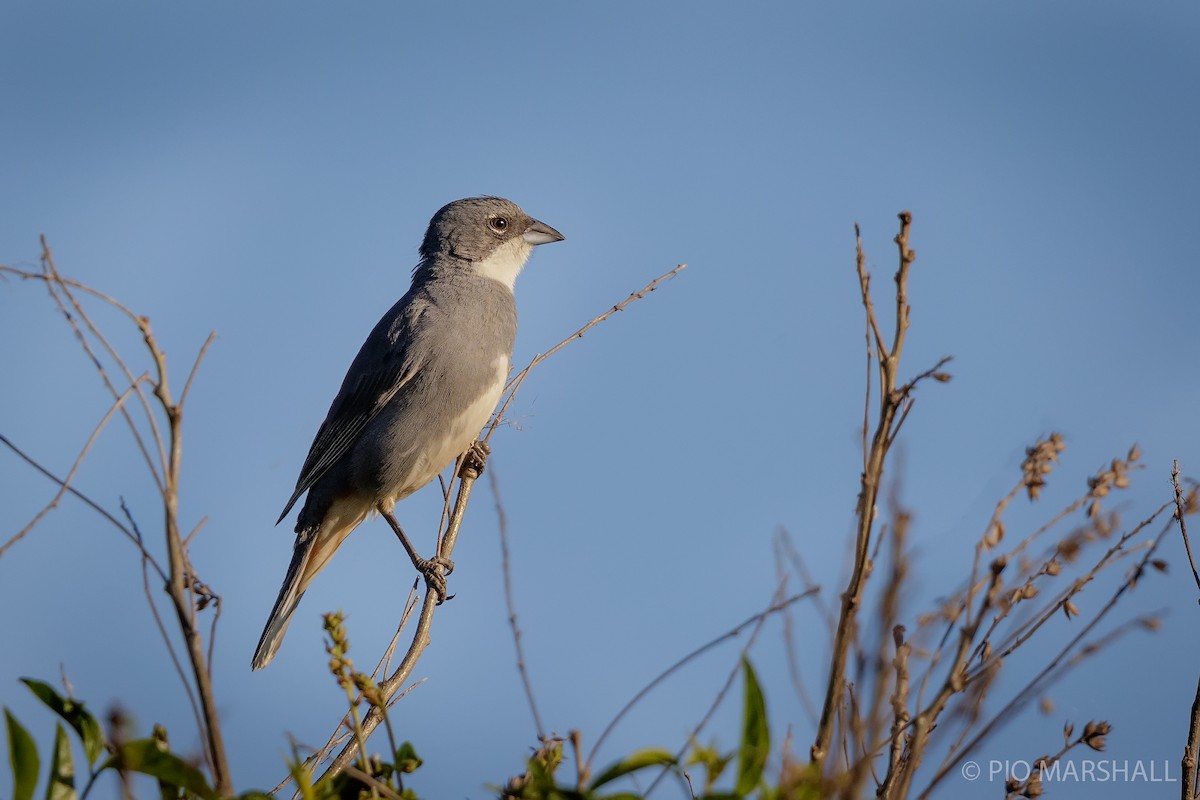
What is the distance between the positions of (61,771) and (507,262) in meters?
5.07

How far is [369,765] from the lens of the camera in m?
1.83

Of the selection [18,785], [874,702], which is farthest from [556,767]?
[18,785]

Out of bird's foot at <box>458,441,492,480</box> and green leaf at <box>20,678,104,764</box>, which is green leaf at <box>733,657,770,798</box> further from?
bird's foot at <box>458,441,492,480</box>

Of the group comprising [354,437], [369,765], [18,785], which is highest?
[354,437]

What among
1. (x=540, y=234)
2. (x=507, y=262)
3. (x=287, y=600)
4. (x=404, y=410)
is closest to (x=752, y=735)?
(x=404, y=410)

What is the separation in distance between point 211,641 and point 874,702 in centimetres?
116

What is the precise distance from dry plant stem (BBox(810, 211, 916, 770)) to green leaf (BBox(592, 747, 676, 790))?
236mm

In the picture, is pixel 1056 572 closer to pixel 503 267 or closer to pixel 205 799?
pixel 205 799

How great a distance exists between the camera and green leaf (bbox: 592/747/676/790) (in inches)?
62.6

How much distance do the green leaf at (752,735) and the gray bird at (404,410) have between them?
396 cm

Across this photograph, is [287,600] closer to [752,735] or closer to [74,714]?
[74,714]

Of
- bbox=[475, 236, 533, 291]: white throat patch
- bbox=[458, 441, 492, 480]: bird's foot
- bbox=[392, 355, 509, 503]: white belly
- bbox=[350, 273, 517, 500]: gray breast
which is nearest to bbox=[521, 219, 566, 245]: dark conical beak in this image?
bbox=[475, 236, 533, 291]: white throat patch

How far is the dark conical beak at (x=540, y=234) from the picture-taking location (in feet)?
22.5

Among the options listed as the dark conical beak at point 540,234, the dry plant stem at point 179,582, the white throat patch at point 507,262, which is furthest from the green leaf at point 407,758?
the dark conical beak at point 540,234
